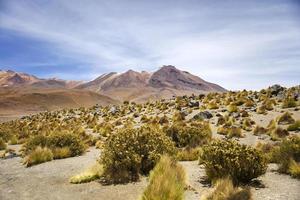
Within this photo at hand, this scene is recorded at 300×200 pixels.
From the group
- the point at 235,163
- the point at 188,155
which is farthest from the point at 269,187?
the point at 188,155

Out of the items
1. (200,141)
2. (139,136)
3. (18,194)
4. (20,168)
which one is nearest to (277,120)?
(200,141)

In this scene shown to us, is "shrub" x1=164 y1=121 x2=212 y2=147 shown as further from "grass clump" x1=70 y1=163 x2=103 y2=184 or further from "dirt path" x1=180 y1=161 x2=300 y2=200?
"grass clump" x1=70 y1=163 x2=103 y2=184

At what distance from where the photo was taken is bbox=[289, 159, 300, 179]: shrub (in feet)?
31.0

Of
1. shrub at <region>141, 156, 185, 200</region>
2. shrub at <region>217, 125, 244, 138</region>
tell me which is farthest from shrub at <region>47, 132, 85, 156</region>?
shrub at <region>141, 156, 185, 200</region>

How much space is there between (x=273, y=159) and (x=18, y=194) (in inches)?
294

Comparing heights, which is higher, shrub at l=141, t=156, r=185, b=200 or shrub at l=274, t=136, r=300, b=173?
shrub at l=274, t=136, r=300, b=173

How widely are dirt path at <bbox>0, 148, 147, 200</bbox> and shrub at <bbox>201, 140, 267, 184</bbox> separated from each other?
1839 millimetres

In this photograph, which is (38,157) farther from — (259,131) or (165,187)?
(259,131)

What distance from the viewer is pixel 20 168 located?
555 inches

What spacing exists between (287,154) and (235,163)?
7.18ft

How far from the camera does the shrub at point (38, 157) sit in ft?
47.8

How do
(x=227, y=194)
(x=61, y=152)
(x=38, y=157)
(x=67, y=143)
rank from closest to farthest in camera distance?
1. (x=227, y=194)
2. (x=38, y=157)
3. (x=61, y=152)
4. (x=67, y=143)

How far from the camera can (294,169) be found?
956 centimetres

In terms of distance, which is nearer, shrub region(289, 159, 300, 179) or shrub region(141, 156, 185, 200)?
shrub region(141, 156, 185, 200)
